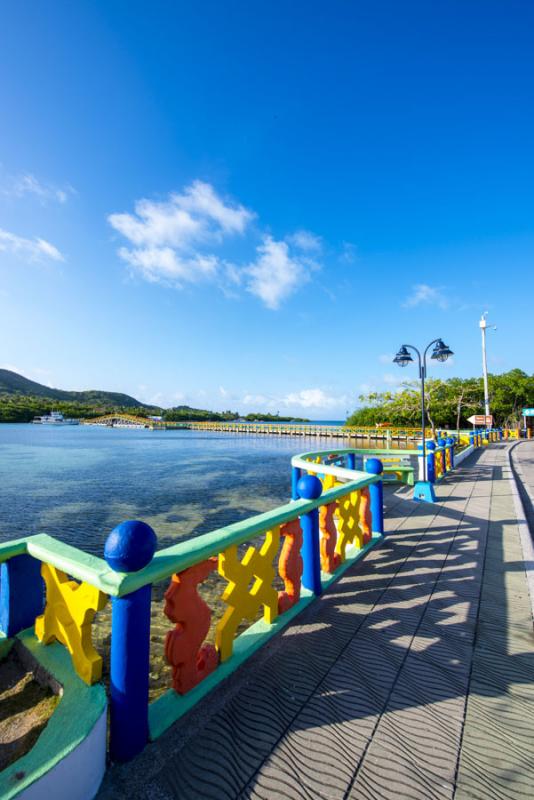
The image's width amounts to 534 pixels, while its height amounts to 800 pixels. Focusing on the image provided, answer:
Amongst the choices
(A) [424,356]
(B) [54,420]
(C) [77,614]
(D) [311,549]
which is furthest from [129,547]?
(B) [54,420]

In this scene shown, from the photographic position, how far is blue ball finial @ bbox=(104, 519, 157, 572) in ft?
5.19

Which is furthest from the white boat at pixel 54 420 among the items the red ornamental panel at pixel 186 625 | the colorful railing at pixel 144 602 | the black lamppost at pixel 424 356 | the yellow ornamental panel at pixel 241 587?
the red ornamental panel at pixel 186 625

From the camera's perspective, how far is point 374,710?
81.9 inches

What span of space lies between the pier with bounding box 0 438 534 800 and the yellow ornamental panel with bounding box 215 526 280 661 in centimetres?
1

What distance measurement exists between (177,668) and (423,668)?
1.68 metres

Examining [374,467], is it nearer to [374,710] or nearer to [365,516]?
[365,516]

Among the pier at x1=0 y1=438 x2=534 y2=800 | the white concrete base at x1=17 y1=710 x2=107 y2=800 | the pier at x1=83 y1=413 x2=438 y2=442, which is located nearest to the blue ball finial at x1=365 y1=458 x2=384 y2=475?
the pier at x1=0 y1=438 x2=534 y2=800

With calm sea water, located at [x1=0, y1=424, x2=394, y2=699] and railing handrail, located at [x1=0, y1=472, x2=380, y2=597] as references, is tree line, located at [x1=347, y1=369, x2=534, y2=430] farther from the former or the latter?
railing handrail, located at [x1=0, y1=472, x2=380, y2=597]

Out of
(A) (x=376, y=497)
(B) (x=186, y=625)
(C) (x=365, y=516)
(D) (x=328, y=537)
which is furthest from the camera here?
(A) (x=376, y=497)

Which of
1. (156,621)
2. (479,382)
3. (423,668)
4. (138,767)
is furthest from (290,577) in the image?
(479,382)

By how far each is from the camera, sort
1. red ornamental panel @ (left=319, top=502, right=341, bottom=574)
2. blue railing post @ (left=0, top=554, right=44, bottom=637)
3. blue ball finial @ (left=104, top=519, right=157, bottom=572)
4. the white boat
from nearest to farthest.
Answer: blue ball finial @ (left=104, top=519, right=157, bottom=572), blue railing post @ (left=0, top=554, right=44, bottom=637), red ornamental panel @ (left=319, top=502, right=341, bottom=574), the white boat

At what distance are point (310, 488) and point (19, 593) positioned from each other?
7.44 ft

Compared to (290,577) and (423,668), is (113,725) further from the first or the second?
(423,668)

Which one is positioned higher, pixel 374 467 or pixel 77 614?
pixel 374 467
